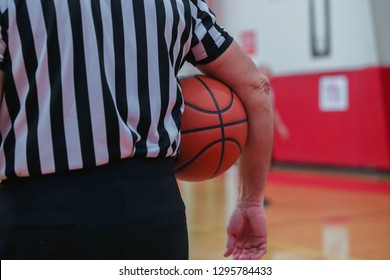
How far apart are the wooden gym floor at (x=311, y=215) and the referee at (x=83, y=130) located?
10.5 ft

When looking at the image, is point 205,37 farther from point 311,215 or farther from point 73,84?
point 311,215

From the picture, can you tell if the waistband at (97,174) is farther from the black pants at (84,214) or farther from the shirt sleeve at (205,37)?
the shirt sleeve at (205,37)

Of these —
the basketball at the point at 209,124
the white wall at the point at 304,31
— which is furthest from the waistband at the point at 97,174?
the white wall at the point at 304,31

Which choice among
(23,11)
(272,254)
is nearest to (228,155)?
(23,11)

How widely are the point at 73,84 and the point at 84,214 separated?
300 millimetres

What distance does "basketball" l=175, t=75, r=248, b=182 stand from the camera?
1.84 meters

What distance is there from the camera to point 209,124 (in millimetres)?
1876

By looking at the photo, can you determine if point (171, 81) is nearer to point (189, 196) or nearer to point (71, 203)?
point (71, 203)

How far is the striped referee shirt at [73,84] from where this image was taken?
145cm

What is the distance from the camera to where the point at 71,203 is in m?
1.46

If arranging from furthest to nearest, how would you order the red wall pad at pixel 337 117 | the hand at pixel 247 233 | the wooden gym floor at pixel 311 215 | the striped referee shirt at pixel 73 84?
the red wall pad at pixel 337 117
the wooden gym floor at pixel 311 215
the hand at pixel 247 233
the striped referee shirt at pixel 73 84

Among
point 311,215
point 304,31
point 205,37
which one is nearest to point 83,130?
point 205,37

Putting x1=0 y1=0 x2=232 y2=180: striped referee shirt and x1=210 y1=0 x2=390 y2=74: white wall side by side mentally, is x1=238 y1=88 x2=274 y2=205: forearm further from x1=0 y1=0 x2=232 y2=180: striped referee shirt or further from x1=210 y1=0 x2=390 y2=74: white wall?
x1=210 y1=0 x2=390 y2=74: white wall

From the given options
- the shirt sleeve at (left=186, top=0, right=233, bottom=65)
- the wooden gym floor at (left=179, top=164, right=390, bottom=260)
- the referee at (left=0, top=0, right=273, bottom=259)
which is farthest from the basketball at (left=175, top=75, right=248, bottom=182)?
the wooden gym floor at (left=179, top=164, right=390, bottom=260)
